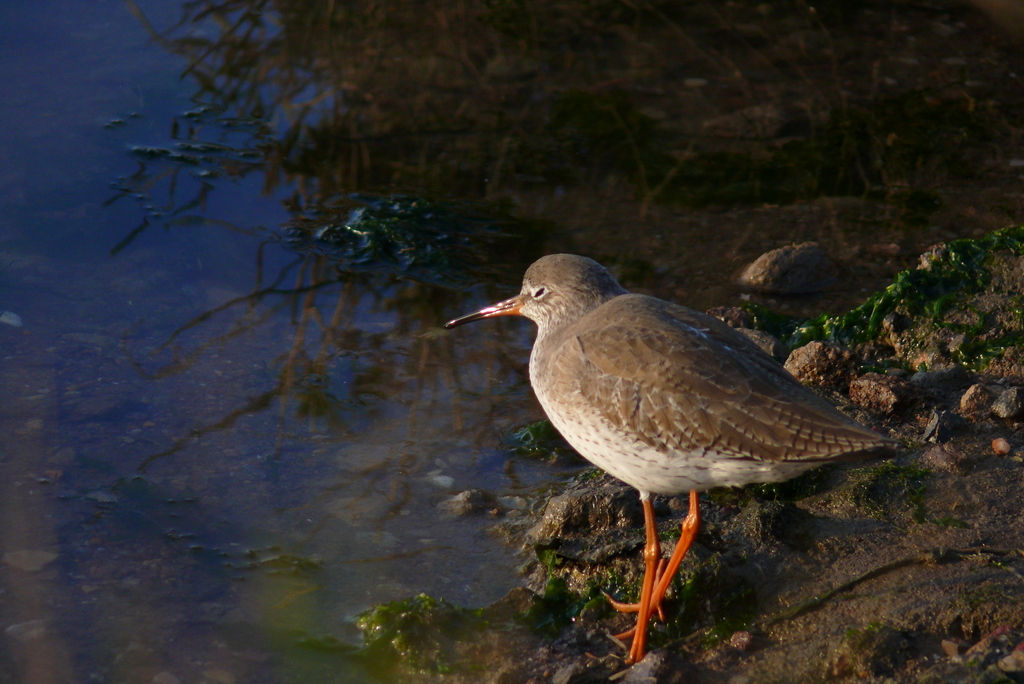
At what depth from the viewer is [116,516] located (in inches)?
175

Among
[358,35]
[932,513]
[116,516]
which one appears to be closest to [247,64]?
[358,35]

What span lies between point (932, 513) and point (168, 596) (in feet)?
10.8

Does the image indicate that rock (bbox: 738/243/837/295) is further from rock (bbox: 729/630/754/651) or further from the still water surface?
rock (bbox: 729/630/754/651)

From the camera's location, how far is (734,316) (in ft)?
18.2

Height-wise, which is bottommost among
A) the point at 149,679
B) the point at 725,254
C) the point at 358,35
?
the point at 149,679

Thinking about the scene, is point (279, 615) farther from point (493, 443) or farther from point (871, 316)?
point (871, 316)

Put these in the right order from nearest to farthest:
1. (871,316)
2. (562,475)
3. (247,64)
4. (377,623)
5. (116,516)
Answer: (377,623) < (116,516) < (562,475) < (871,316) < (247,64)

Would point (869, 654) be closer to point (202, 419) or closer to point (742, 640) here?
point (742, 640)

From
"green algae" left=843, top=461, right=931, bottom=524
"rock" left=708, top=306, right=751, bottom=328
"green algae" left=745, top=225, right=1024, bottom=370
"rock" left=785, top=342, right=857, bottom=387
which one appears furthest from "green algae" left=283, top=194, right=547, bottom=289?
"green algae" left=843, top=461, right=931, bottom=524

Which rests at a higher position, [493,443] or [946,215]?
[946,215]

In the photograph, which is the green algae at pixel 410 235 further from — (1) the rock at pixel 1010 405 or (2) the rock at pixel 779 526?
(1) the rock at pixel 1010 405

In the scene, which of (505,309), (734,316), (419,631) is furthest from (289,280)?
(419,631)

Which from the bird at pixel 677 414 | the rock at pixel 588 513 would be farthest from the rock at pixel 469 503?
the bird at pixel 677 414

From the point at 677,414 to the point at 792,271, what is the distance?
317 centimetres
